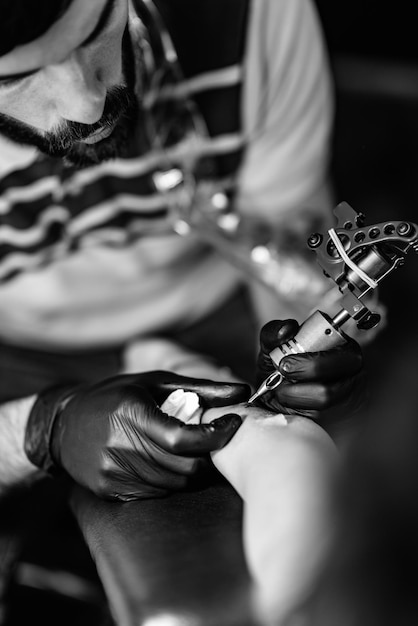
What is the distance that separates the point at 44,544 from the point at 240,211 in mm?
542

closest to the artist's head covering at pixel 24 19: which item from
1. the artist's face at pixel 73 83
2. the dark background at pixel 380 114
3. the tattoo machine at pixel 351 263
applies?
the artist's face at pixel 73 83

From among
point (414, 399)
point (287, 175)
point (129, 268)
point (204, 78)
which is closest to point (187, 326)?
point (129, 268)

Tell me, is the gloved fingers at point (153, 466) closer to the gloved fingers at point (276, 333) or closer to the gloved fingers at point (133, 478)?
the gloved fingers at point (133, 478)

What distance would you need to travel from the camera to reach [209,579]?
55 centimetres

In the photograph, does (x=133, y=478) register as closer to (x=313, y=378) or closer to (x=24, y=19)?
(x=313, y=378)

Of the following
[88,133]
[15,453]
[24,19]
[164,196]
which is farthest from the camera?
[164,196]

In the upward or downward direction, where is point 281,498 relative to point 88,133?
downward

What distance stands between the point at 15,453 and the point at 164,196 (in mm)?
412

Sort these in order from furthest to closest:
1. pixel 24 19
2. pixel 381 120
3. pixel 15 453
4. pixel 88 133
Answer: pixel 381 120 → pixel 15 453 → pixel 88 133 → pixel 24 19

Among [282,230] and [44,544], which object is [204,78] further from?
[44,544]

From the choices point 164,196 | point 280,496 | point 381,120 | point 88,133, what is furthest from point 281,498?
point 381,120

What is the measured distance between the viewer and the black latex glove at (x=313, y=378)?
0.59 m

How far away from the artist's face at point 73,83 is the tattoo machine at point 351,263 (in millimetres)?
218

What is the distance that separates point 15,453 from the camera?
0.79 meters
